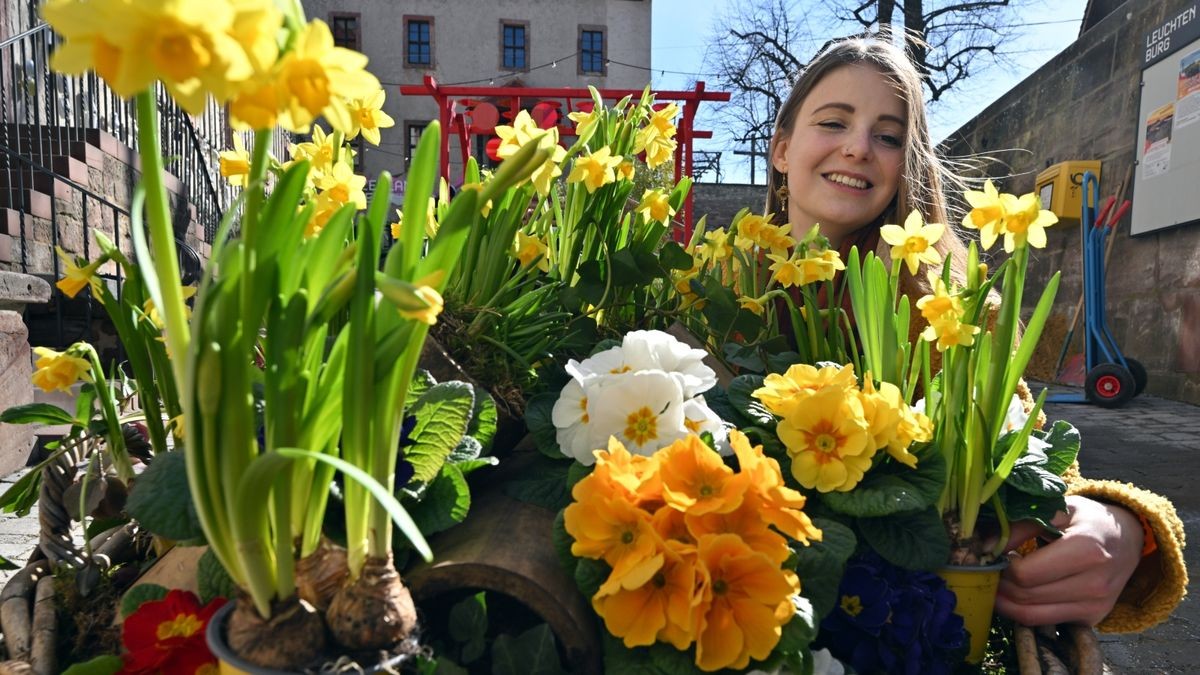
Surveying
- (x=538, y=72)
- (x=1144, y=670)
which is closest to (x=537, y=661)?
(x=1144, y=670)

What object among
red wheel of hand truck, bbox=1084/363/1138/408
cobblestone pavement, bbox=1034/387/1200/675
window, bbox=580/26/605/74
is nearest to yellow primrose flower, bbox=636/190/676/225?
cobblestone pavement, bbox=1034/387/1200/675

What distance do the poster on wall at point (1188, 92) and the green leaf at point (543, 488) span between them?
255 inches

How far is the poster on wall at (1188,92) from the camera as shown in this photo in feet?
17.4

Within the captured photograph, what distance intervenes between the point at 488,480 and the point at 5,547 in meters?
2.02

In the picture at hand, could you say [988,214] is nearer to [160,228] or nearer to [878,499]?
[878,499]

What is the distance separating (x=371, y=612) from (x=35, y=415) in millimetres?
552

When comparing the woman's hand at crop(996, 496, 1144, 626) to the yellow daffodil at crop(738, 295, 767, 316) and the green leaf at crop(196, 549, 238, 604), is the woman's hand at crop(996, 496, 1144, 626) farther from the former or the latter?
the green leaf at crop(196, 549, 238, 604)

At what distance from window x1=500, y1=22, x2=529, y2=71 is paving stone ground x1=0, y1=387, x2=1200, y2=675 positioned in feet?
52.9

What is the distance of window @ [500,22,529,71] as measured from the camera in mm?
19359

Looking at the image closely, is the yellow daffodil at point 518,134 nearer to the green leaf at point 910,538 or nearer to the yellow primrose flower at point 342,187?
the yellow primrose flower at point 342,187

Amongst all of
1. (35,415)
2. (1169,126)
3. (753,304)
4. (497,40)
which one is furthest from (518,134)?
(497,40)

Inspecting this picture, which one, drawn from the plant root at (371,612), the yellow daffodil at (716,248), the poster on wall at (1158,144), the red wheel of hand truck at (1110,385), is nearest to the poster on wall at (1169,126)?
the poster on wall at (1158,144)

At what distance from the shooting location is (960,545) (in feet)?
2.20

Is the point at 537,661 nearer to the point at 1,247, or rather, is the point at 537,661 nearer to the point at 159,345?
the point at 159,345
